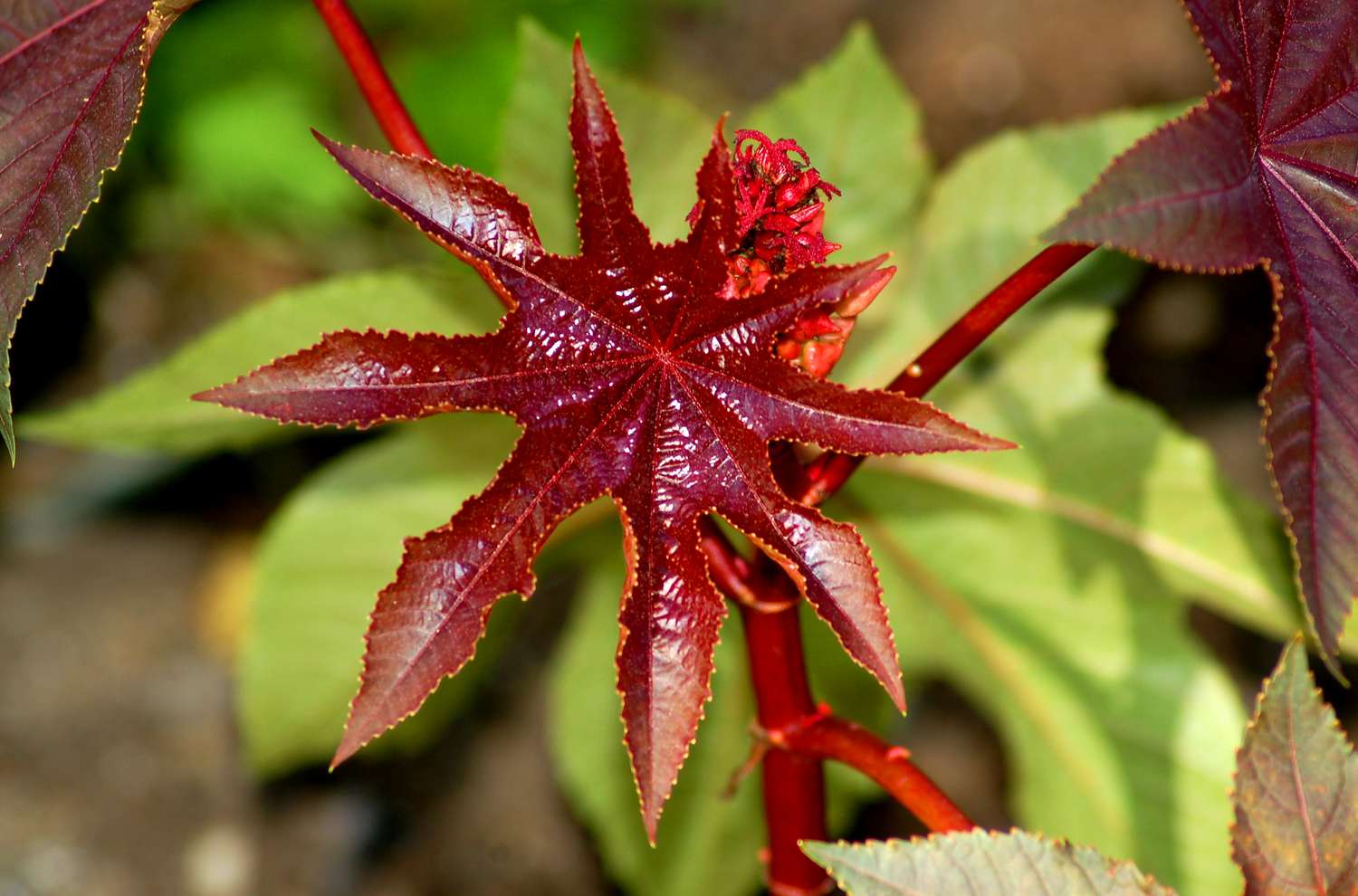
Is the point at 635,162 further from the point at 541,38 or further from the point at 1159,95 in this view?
the point at 1159,95

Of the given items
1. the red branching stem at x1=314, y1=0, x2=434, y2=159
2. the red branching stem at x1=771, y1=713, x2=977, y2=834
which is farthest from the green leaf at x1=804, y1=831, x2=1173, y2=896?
the red branching stem at x1=314, y1=0, x2=434, y2=159

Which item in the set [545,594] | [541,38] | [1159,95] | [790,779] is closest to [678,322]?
[790,779]

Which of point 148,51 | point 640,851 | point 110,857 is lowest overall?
point 110,857

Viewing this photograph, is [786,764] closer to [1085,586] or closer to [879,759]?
[879,759]

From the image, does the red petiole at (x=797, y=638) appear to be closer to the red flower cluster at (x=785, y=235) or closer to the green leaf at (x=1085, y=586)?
the red flower cluster at (x=785, y=235)

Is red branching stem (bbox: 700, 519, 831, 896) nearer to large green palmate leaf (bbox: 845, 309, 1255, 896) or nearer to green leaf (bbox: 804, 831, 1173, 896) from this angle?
green leaf (bbox: 804, 831, 1173, 896)

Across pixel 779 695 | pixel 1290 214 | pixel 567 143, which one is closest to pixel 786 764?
pixel 779 695

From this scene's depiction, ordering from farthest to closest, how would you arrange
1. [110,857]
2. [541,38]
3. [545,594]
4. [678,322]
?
1. [545,594]
2. [110,857]
3. [541,38]
4. [678,322]
